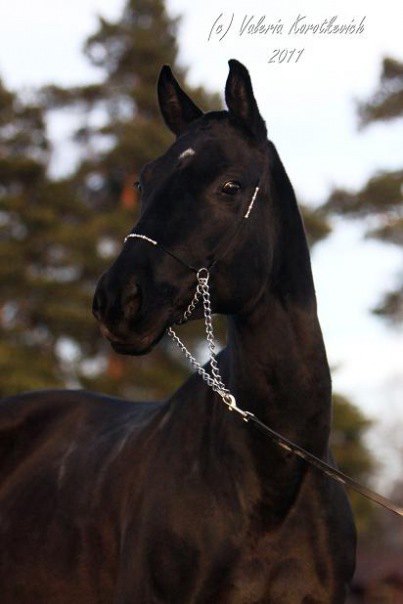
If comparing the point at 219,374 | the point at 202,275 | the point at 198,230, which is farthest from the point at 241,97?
the point at 219,374

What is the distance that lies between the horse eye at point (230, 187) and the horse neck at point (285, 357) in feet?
0.99

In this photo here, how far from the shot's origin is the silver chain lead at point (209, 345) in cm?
416

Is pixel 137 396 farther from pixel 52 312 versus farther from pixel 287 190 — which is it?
pixel 287 190

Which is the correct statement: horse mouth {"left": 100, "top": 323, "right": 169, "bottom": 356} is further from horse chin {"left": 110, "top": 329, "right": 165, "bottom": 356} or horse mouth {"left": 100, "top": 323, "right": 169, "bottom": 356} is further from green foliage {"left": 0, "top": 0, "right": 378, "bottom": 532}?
green foliage {"left": 0, "top": 0, "right": 378, "bottom": 532}

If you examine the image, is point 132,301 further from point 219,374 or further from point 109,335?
point 219,374

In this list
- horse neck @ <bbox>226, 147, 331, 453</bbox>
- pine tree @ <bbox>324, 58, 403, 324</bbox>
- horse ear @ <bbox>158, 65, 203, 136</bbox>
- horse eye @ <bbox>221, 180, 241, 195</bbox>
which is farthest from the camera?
pine tree @ <bbox>324, 58, 403, 324</bbox>

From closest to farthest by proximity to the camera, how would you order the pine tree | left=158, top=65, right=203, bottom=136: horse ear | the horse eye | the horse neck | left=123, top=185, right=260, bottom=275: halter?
left=123, top=185, right=260, bottom=275: halter, the horse eye, the horse neck, left=158, top=65, right=203, bottom=136: horse ear, the pine tree

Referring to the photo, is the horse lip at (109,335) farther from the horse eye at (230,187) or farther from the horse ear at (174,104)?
the horse ear at (174,104)

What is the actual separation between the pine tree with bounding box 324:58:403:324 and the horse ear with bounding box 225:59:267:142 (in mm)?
19340

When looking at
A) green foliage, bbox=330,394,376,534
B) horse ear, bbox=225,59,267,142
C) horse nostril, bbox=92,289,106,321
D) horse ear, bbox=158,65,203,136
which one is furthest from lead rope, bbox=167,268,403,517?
green foliage, bbox=330,394,376,534

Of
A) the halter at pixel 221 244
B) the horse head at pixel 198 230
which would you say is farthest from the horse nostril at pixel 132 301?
the halter at pixel 221 244

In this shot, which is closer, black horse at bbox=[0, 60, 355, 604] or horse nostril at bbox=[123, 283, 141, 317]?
horse nostril at bbox=[123, 283, 141, 317]

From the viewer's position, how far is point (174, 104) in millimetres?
4812

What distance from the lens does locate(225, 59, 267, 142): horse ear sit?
4426mm
